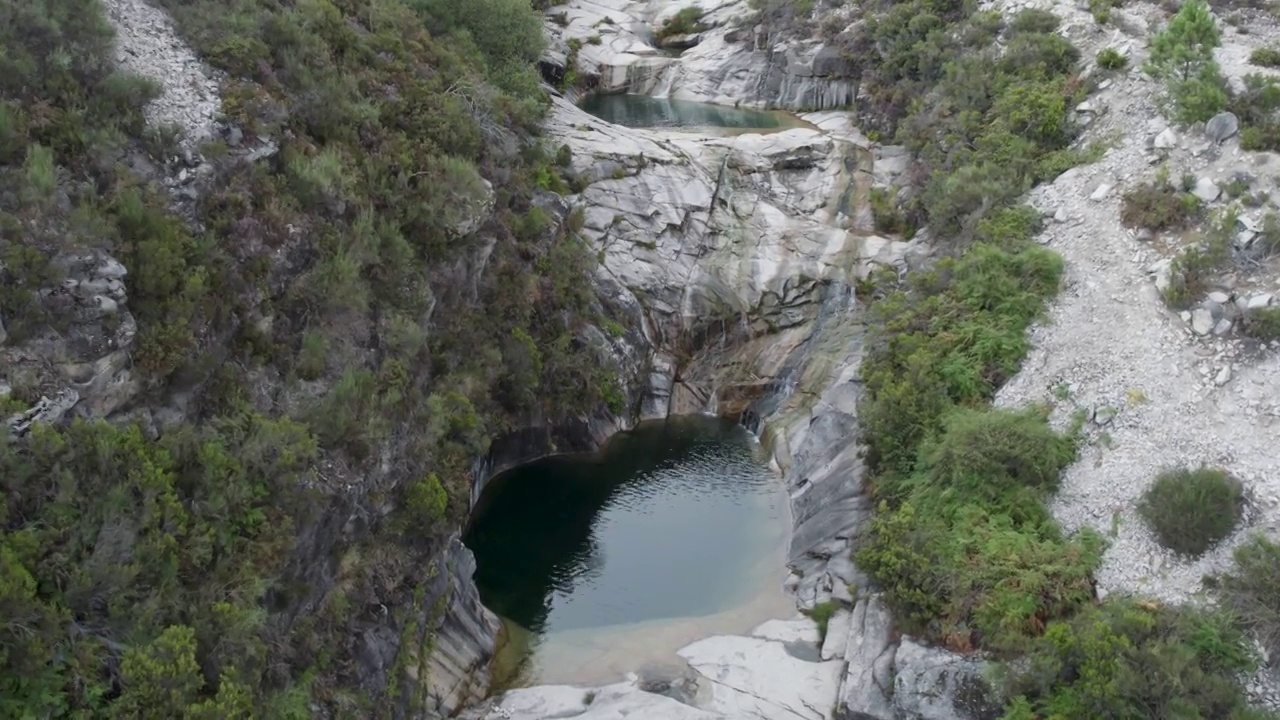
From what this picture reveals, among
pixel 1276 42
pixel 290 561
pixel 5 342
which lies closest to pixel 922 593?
pixel 290 561

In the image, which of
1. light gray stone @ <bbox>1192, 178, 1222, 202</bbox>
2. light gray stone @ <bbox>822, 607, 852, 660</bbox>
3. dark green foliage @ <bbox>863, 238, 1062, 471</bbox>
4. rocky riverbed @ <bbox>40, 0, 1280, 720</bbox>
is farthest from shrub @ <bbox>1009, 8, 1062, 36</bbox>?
light gray stone @ <bbox>822, 607, 852, 660</bbox>

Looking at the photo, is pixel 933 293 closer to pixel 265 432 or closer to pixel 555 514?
pixel 555 514

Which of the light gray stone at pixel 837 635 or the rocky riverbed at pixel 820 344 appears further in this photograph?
the light gray stone at pixel 837 635

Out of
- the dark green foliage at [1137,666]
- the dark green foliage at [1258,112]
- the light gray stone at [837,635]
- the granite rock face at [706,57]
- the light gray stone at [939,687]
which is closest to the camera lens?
the dark green foliage at [1137,666]

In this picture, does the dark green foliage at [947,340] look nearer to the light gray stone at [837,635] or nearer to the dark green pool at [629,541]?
the light gray stone at [837,635]

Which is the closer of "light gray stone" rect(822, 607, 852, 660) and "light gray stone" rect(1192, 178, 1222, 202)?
"light gray stone" rect(822, 607, 852, 660)

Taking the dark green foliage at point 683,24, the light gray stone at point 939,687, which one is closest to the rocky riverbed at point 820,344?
the light gray stone at point 939,687

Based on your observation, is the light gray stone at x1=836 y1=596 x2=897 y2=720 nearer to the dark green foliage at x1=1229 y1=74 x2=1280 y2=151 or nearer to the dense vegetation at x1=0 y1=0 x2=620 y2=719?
the dense vegetation at x1=0 y1=0 x2=620 y2=719
